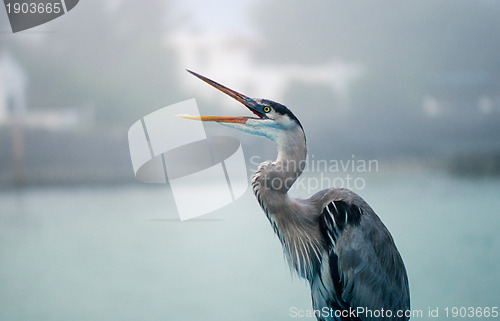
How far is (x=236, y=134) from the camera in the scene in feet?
8.24

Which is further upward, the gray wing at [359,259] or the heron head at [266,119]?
the heron head at [266,119]

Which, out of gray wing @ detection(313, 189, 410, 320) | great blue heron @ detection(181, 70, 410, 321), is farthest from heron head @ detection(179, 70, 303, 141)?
gray wing @ detection(313, 189, 410, 320)

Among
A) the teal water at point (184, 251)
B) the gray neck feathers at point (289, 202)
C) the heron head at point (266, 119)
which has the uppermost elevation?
the heron head at point (266, 119)

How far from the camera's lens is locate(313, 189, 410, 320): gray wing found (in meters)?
1.74

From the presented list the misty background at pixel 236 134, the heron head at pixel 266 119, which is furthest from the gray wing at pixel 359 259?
the misty background at pixel 236 134

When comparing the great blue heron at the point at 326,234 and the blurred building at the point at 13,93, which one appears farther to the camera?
the blurred building at the point at 13,93

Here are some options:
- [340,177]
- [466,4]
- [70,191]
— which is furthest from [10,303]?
[466,4]

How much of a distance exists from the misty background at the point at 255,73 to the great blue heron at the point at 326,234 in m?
0.72

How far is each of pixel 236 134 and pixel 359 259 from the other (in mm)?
1057

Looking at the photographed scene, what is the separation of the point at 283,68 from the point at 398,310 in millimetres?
1374

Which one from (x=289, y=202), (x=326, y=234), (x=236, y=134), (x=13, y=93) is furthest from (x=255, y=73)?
(x=13, y=93)

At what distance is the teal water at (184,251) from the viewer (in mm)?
2537

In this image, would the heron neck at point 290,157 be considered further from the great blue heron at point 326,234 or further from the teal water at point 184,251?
the teal water at point 184,251

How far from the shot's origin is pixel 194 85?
2496 millimetres
